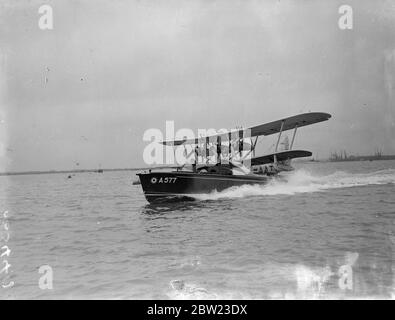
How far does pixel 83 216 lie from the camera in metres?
18.1

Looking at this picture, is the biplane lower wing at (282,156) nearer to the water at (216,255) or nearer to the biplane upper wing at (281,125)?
the biplane upper wing at (281,125)

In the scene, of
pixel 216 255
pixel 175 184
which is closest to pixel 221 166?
pixel 175 184

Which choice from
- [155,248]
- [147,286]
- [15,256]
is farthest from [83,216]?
[147,286]

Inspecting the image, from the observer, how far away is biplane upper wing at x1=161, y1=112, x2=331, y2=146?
20.7m

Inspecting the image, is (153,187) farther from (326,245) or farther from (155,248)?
(326,245)

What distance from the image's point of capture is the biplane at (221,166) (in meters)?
20.2

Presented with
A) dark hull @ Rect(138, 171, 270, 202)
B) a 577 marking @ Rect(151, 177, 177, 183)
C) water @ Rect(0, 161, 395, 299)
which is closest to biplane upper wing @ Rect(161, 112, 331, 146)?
dark hull @ Rect(138, 171, 270, 202)

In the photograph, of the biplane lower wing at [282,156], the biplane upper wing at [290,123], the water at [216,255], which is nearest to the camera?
the water at [216,255]

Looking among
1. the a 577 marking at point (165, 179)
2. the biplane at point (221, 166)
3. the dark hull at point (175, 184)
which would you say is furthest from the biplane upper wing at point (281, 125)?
the a 577 marking at point (165, 179)

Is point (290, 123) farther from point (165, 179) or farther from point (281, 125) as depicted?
point (165, 179)

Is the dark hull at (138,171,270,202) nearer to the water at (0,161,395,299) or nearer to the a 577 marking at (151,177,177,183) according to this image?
the a 577 marking at (151,177,177,183)

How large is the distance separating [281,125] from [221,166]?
4.54 m

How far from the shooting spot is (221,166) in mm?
22109

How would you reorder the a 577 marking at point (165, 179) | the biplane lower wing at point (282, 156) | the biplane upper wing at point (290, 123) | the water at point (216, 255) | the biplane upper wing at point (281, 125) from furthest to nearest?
the biplane lower wing at point (282, 156), the biplane upper wing at point (281, 125), the biplane upper wing at point (290, 123), the a 577 marking at point (165, 179), the water at point (216, 255)
